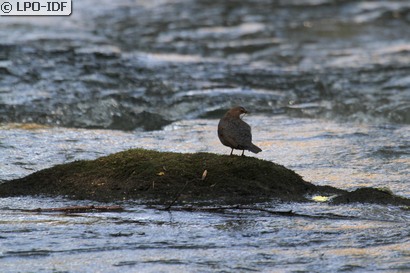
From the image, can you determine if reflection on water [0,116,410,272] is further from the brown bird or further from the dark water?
the dark water

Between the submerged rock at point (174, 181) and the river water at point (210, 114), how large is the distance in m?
0.18

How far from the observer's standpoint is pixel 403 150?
934 centimetres

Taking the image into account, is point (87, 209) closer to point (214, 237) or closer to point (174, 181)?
point (174, 181)

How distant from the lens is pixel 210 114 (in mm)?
12336

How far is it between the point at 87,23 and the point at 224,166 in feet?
46.6

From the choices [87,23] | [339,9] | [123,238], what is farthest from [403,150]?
[339,9]

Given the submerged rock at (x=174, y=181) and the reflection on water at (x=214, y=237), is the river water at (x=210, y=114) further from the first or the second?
the submerged rock at (x=174, y=181)

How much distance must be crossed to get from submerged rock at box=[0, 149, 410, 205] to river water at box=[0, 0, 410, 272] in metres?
0.18

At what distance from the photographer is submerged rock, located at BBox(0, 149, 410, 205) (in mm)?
6742

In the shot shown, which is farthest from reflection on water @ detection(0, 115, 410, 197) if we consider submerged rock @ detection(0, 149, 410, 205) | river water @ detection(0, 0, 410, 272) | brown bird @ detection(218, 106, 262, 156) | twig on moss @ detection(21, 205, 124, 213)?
twig on moss @ detection(21, 205, 124, 213)

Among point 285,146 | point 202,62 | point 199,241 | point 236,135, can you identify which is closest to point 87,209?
point 199,241

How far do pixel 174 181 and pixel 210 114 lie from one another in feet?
18.3

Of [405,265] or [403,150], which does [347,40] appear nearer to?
[403,150]

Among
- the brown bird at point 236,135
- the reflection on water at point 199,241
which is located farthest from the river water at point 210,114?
the brown bird at point 236,135
